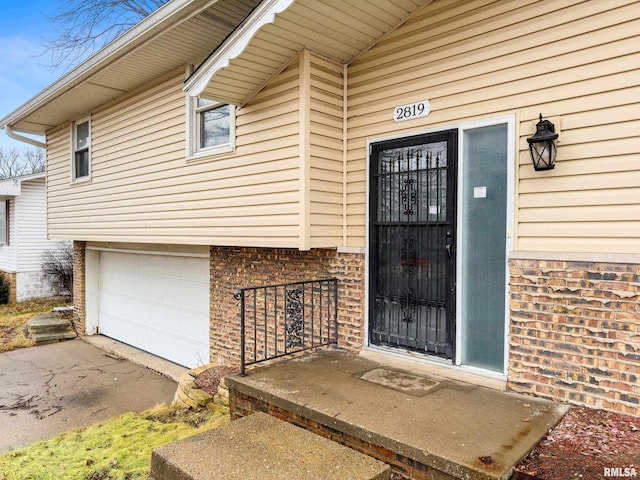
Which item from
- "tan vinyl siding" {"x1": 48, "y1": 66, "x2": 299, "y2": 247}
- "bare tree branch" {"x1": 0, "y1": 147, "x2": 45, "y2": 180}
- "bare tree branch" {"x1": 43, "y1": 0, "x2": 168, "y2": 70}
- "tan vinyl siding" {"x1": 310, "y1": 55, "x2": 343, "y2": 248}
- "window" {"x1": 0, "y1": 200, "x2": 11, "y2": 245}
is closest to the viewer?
"tan vinyl siding" {"x1": 310, "y1": 55, "x2": 343, "y2": 248}

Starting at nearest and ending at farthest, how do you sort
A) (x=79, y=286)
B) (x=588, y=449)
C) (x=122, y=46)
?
(x=588, y=449), (x=122, y=46), (x=79, y=286)

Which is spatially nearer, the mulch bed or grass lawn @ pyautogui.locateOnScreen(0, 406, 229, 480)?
the mulch bed

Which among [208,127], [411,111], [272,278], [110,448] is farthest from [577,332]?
[208,127]

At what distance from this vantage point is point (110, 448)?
4.61 metres

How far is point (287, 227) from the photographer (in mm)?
4609

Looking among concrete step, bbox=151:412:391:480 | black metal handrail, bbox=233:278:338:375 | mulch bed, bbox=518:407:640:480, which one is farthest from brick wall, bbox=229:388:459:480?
black metal handrail, bbox=233:278:338:375

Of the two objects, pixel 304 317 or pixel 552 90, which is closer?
pixel 552 90

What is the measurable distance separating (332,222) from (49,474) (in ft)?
11.7

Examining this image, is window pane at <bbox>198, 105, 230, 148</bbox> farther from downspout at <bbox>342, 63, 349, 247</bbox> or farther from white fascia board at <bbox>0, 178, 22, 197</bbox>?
white fascia board at <bbox>0, 178, 22, 197</bbox>

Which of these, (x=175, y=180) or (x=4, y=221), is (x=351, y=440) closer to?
(x=175, y=180)

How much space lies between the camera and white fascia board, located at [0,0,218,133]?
5.19 metres

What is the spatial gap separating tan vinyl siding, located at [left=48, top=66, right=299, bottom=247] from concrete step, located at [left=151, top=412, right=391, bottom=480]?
197cm

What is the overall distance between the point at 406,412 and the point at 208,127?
15.4 ft

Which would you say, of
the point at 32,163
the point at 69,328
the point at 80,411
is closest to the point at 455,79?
the point at 80,411
